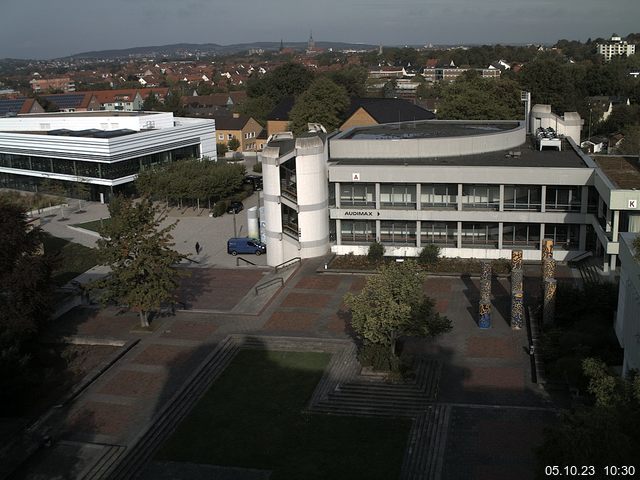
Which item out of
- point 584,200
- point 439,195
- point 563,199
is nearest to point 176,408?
point 439,195

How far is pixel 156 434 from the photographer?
2298cm

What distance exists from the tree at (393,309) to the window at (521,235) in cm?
1515

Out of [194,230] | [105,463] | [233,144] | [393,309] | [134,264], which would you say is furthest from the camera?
[233,144]

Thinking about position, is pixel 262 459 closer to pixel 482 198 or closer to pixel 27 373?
pixel 27 373

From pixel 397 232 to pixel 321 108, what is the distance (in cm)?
4053

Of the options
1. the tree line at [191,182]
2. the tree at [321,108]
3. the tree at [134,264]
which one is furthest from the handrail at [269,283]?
the tree at [321,108]

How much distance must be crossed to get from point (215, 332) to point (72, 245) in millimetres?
21727

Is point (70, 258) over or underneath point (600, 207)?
underneath

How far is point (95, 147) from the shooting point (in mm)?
62062

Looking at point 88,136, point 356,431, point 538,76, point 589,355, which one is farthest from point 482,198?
point 538,76

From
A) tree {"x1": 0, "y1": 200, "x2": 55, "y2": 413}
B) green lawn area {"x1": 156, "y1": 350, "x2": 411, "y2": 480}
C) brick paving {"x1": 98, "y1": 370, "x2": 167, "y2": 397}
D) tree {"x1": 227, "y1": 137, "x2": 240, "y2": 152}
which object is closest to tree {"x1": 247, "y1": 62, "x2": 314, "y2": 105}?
tree {"x1": 227, "y1": 137, "x2": 240, "y2": 152}

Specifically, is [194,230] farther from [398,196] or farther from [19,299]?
[19,299]

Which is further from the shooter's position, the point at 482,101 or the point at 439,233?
the point at 482,101

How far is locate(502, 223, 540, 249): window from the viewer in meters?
39.9
